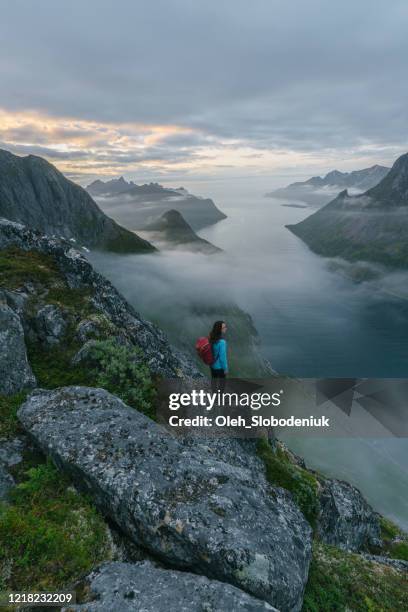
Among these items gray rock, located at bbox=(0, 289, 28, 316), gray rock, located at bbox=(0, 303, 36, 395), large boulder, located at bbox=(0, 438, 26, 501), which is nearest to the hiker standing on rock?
gray rock, located at bbox=(0, 303, 36, 395)

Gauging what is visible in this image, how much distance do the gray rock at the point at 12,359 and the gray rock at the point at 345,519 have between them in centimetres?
1704

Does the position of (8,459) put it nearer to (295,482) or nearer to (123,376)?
(123,376)

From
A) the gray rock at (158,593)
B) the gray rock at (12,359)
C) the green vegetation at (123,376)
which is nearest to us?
the gray rock at (158,593)

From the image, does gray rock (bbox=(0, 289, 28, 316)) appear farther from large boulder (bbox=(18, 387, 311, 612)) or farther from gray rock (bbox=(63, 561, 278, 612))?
gray rock (bbox=(63, 561, 278, 612))

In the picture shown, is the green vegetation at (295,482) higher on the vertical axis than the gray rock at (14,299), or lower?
lower

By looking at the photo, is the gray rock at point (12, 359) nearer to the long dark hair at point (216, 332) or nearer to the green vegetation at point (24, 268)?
the green vegetation at point (24, 268)

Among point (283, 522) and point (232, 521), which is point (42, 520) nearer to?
point (232, 521)

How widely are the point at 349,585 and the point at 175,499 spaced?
7.92m

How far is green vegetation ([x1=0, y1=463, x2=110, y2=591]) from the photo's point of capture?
8344 millimetres

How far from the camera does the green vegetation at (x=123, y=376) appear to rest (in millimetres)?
17234

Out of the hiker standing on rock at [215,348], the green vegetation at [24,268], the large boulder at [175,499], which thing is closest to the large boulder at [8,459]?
the large boulder at [175,499]

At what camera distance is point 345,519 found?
23.5 meters

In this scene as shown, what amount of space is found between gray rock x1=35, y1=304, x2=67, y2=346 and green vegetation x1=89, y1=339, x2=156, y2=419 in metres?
2.70

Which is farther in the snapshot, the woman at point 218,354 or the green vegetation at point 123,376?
the woman at point 218,354
